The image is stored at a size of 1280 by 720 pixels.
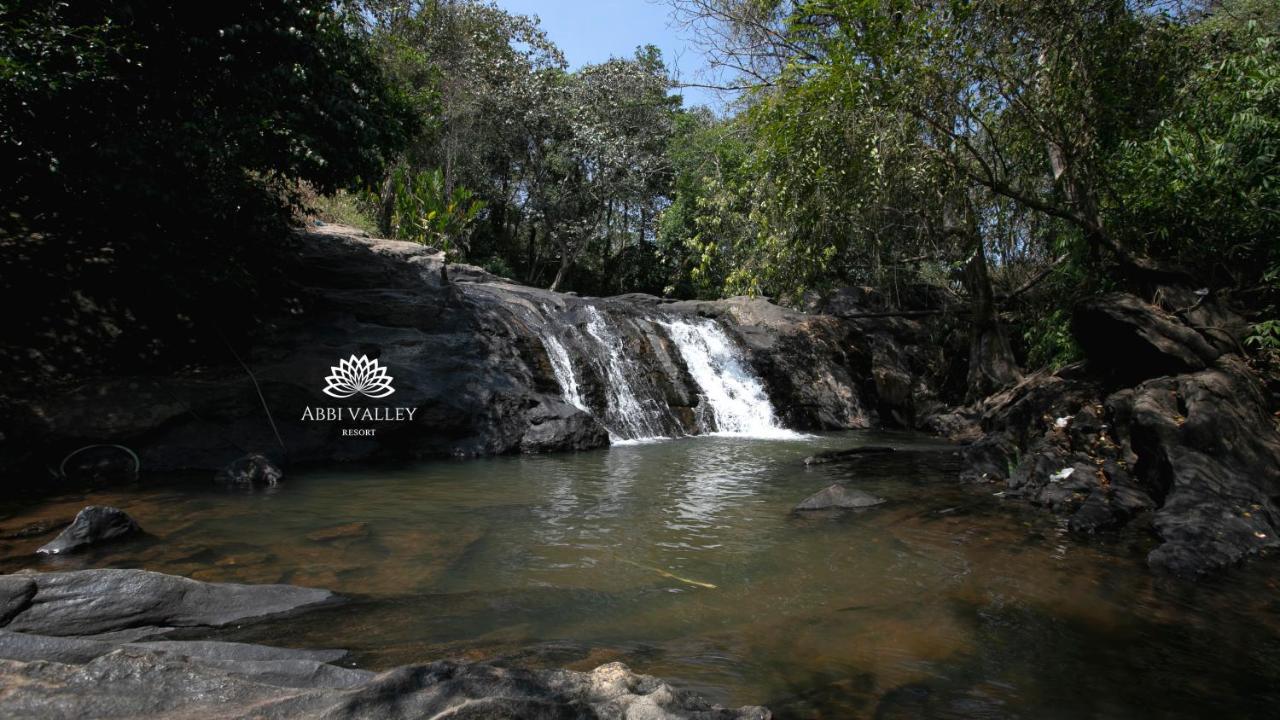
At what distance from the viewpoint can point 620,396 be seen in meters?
13.4

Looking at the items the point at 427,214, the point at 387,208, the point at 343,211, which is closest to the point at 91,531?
the point at 427,214

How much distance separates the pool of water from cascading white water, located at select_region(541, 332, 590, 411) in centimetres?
463

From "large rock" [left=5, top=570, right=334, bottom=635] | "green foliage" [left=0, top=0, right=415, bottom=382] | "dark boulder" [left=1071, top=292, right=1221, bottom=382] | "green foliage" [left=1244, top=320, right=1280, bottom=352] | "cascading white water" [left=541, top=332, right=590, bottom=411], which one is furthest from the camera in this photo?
"cascading white water" [left=541, top=332, right=590, bottom=411]

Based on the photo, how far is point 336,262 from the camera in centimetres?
1277

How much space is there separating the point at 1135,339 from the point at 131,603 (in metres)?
9.69

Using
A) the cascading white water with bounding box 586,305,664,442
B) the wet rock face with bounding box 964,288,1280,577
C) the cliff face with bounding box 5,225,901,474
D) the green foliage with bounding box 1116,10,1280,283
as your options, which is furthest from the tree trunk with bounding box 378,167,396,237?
the green foliage with bounding box 1116,10,1280,283

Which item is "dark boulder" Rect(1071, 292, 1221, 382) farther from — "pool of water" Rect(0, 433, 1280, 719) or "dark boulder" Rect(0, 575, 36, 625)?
"dark boulder" Rect(0, 575, 36, 625)

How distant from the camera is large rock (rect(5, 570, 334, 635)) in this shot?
3421 millimetres

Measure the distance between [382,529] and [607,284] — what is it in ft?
91.2

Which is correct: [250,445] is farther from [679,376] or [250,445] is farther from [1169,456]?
[1169,456]

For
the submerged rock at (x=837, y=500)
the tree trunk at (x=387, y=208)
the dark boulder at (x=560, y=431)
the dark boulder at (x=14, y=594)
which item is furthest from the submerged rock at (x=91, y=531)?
the tree trunk at (x=387, y=208)

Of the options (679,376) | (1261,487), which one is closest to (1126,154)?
(1261,487)

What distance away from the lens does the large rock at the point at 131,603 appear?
11.2 ft

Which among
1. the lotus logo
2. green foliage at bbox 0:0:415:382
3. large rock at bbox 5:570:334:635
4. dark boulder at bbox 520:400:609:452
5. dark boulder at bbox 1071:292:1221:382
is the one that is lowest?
large rock at bbox 5:570:334:635
